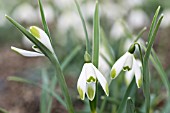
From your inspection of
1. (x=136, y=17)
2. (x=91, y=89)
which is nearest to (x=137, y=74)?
(x=91, y=89)

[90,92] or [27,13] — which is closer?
[90,92]

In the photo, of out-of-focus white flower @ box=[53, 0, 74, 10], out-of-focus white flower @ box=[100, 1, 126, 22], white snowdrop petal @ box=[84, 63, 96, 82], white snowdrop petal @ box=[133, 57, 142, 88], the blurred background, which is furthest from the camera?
out-of-focus white flower @ box=[100, 1, 126, 22]

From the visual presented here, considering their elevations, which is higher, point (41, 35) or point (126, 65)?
point (41, 35)

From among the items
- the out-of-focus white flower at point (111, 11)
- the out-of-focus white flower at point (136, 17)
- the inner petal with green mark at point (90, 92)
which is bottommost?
the inner petal with green mark at point (90, 92)

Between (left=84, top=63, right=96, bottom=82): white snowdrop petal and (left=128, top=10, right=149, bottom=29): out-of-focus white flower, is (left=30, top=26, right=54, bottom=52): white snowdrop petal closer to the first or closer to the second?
(left=84, top=63, right=96, bottom=82): white snowdrop petal

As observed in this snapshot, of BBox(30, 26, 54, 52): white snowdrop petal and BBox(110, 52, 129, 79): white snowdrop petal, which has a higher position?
BBox(30, 26, 54, 52): white snowdrop petal

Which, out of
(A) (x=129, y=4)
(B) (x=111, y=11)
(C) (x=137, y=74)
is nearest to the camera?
(C) (x=137, y=74)

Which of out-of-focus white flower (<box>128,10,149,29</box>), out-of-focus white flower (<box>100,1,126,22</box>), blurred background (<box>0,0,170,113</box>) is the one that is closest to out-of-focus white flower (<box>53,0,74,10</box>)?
blurred background (<box>0,0,170,113</box>)

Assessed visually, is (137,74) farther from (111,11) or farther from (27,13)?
(27,13)

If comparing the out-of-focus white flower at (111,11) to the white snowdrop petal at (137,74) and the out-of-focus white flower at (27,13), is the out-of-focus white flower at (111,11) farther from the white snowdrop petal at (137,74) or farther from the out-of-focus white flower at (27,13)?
the white snowdrop petal at (137,74)

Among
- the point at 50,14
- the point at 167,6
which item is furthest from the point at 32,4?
the point at 167,6

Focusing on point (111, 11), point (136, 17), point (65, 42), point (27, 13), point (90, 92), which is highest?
point (27, 13)

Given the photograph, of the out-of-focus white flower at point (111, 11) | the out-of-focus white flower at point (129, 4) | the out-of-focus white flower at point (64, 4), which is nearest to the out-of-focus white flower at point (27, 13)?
the out-of-focus white flower at point (64, 4)
